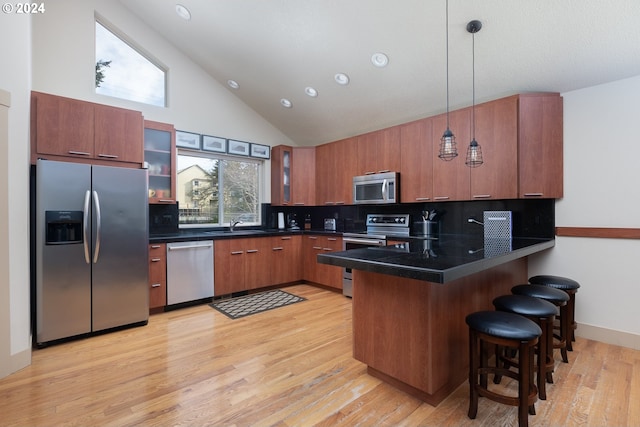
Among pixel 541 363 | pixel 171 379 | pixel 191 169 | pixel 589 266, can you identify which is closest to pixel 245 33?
pixel 191 169

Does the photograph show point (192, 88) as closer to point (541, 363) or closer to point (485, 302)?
point (485, 302)

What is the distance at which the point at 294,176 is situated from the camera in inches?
199

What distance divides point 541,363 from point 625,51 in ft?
8.35

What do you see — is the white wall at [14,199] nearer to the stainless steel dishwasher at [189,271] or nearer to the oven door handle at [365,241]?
the stainless steel dishwasher at [189,271]

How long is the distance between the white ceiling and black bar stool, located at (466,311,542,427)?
2.34 metres

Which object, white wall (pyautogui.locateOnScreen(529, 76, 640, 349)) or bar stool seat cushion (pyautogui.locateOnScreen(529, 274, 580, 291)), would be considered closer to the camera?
bar stool seat cushion (pyautogui.locateOnScreen(529, 274, 580, 291))

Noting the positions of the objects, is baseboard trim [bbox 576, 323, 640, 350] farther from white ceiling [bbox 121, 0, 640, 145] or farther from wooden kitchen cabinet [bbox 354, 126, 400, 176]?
wooden kitchen cabinet [bbox 354, 126, 400, 176]

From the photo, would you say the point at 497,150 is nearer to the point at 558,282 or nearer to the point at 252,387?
the point at 558,282

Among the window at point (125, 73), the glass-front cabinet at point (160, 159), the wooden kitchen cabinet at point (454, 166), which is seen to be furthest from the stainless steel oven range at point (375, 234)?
the window at point (125, 73)

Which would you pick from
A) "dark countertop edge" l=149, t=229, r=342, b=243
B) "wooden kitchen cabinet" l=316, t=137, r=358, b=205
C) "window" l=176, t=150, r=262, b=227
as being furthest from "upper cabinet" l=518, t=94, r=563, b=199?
"window" l=176, t=150, r=262, b=227

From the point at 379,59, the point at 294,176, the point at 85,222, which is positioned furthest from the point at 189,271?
the point at 379,59

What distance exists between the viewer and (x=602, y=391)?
Result: 1.96 m

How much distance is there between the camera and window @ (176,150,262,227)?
14.4ft

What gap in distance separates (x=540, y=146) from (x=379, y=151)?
1.86 meters
